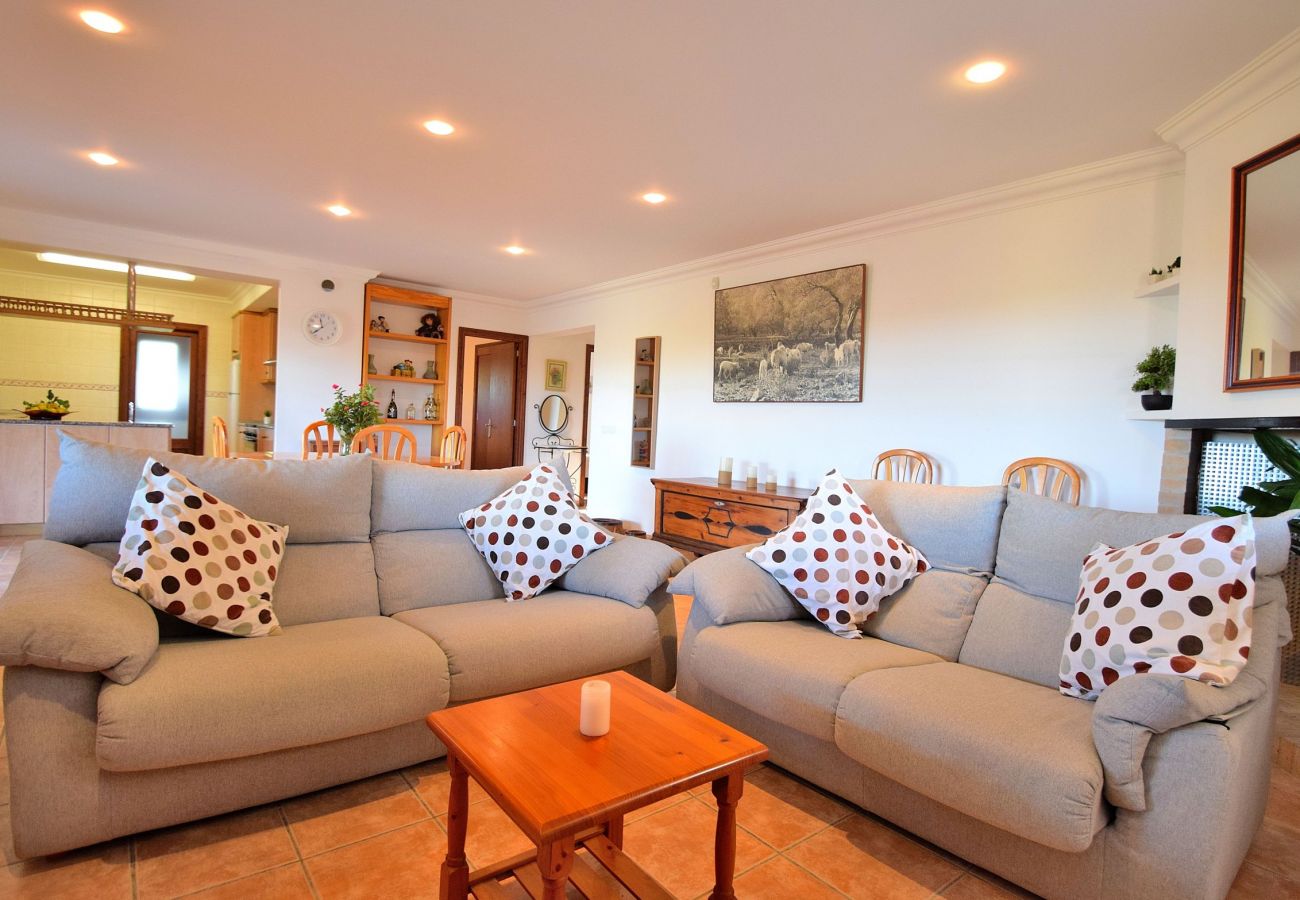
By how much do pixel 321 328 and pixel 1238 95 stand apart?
6.44 meters

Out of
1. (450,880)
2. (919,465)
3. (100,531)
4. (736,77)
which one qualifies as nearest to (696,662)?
(450,880)

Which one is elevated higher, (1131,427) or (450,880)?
(1131,427)

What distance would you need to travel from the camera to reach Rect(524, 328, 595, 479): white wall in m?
7.93

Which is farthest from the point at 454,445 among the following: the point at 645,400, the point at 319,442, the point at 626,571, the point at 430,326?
the point at 626,571

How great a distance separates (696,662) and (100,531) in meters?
A: 1.89

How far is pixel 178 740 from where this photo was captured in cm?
151

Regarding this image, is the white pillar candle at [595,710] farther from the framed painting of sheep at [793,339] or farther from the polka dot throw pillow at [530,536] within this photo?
the framed painting of sheep at [793,339]

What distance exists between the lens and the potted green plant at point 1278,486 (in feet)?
7.77

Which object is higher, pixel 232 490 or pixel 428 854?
pixel 232 490

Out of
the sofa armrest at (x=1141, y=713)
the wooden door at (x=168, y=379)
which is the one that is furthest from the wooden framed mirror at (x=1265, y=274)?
the wooden door at (x=168, y=379)

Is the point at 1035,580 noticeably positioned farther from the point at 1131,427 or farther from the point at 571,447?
the point at 571,447

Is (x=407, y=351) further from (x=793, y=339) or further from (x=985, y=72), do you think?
(x=985, y=72)

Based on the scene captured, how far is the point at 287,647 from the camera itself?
1826 mm

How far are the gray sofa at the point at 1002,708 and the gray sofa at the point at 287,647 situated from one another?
53 cm
